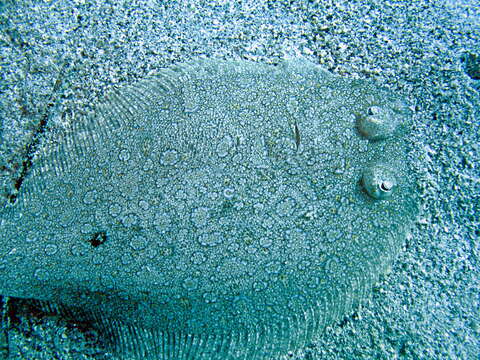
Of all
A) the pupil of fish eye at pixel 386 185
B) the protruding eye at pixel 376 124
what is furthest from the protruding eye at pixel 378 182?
the protruding eye at pixel 376 124

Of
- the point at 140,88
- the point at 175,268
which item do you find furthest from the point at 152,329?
the point at 140,88

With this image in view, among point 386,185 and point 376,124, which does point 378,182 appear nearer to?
point 386,185

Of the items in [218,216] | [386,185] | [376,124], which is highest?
[376,124]

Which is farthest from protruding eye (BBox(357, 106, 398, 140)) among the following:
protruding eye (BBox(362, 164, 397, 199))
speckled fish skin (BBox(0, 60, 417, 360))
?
protruding eye (BBox(362, 164, 397, 199))

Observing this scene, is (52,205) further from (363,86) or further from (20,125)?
(363,86)

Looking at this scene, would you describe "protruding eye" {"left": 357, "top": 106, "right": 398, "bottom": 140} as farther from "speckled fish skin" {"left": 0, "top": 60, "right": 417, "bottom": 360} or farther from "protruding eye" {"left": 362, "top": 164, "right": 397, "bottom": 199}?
"protruding eye" {"left": 362, "top": 164, "right": 397, "bottom": 199}

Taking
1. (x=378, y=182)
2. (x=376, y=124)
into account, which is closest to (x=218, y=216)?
(x=378, y=182)
